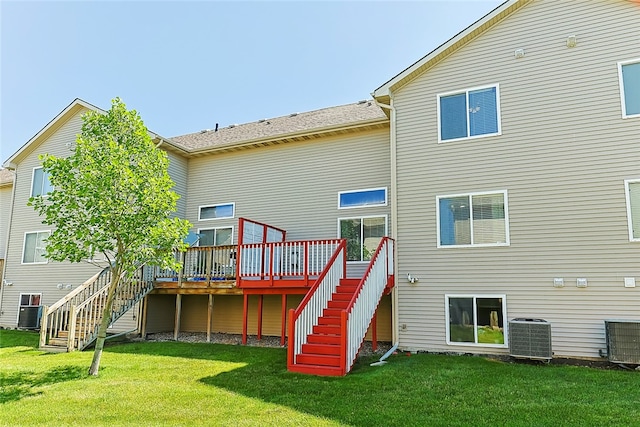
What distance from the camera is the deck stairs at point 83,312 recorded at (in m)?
9.84

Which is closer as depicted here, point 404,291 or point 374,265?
point 374,265

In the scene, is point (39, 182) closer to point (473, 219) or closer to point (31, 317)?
point (31, 317)

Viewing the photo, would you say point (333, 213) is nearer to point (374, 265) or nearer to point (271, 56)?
point (374, 265)

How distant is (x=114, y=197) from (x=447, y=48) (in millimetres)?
8190

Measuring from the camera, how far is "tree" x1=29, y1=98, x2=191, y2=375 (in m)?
7.21

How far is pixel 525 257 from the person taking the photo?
8.65 meters

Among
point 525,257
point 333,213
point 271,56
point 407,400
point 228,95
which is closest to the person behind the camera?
point 407,400

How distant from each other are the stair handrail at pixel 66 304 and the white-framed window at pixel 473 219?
25.4 ft

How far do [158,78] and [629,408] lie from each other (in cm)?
1770

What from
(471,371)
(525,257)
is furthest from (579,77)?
(471,371)

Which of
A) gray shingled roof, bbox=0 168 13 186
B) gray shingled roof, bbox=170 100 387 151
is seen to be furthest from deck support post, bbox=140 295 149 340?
gray shingled roof, bbox=0 168 13 186

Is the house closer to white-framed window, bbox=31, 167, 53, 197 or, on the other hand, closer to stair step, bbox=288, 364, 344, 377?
stair step, bbox=288, 364, 344, 377

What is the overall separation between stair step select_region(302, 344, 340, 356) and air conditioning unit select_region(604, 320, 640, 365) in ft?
16.5

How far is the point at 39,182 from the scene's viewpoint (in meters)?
15.6
